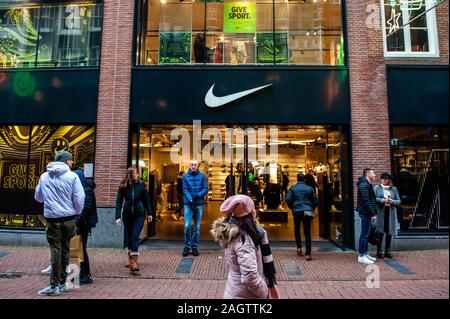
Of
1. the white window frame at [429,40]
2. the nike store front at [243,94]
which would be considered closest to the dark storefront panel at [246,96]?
the nike store front at [243,94]

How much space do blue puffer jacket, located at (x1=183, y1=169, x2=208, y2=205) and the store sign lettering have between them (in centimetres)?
466

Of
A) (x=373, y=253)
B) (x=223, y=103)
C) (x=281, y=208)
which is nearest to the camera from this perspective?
(x=373, y=253)

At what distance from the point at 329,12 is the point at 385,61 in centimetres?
230

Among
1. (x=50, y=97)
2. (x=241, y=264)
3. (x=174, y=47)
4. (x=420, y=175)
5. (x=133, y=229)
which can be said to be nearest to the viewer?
(x=241, y=264)

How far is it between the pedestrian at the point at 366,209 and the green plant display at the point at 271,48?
14.2ft

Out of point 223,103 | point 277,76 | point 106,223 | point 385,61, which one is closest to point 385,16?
point 385,61

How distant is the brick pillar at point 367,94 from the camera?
935 centimetres

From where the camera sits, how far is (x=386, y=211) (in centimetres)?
816

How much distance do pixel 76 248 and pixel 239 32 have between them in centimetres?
771

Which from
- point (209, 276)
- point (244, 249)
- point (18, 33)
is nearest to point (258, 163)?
point (209, 276)

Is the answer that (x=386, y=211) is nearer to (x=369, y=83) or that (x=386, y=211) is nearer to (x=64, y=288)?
(x=369, y=83)

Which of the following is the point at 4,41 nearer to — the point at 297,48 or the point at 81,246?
the point at 81,246

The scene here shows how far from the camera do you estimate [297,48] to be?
34.0 feet

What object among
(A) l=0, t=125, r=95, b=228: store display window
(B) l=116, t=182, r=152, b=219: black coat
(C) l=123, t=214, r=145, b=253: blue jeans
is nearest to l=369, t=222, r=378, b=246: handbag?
(B) l=116, t=182, r=152, b=219: black coat
